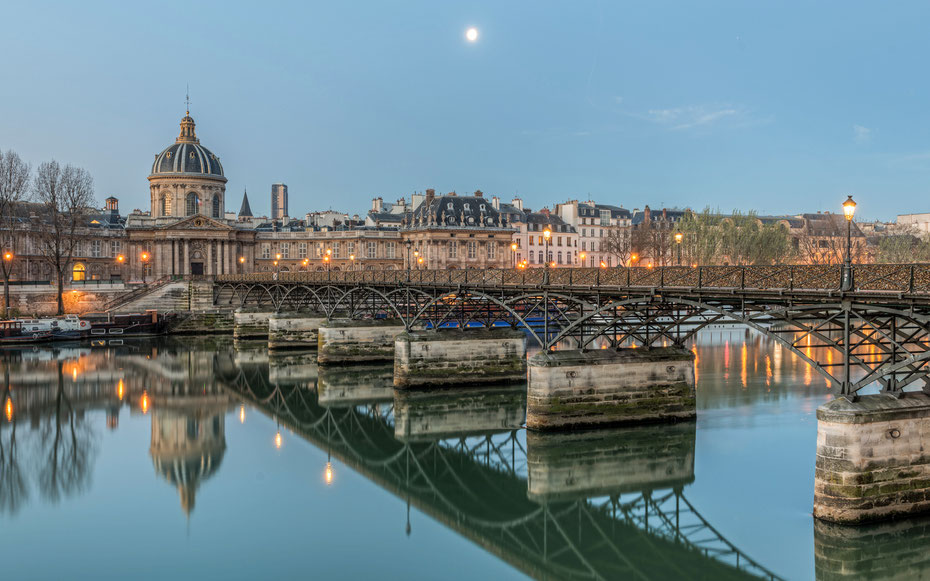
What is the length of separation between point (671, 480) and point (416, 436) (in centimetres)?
1062

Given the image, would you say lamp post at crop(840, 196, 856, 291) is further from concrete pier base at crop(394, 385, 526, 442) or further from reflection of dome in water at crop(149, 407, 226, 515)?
reflection of dome in water at crop(149, 407, 226, 515)

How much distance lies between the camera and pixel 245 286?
247ft

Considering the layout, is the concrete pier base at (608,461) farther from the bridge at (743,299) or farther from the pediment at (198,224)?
the pediment at (198,224)

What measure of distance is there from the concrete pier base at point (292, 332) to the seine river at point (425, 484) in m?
14.9

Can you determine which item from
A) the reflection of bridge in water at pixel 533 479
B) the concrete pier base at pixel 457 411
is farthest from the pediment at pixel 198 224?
the concrete pier base at pixel 457 411

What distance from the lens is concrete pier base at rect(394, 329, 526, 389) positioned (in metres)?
37.6

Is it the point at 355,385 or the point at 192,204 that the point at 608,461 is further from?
the point at 192,204

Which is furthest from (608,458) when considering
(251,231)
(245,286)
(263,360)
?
(251,231)

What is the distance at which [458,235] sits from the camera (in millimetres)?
110250

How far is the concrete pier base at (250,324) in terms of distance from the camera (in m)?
67.8

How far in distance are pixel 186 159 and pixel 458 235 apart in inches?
1520

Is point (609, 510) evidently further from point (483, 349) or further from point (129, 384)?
point (129, 384)

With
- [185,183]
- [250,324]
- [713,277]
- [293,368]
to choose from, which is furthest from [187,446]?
[185,183]

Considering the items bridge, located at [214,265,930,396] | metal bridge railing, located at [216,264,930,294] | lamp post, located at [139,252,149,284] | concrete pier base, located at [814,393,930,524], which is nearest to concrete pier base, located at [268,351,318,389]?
bridge, located at [214,265,930,396]
